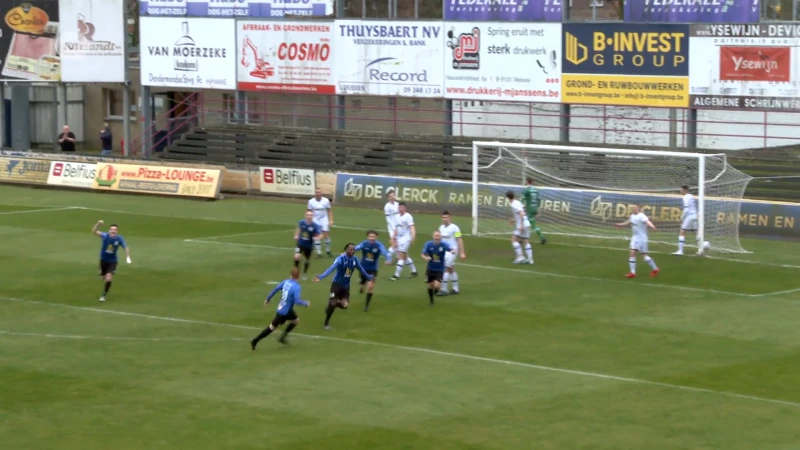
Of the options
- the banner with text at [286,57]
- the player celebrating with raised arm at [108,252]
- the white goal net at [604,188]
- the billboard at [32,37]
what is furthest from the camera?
the billboard at [32,37]

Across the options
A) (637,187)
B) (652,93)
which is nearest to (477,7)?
(652,93)

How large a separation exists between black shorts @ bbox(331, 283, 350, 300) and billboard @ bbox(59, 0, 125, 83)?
32941 millimetres

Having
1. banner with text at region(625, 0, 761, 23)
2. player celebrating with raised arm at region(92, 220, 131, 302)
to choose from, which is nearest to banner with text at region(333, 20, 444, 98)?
banner with text at region(625, 0, 761, 23)

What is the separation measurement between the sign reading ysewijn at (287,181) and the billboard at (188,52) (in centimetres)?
509

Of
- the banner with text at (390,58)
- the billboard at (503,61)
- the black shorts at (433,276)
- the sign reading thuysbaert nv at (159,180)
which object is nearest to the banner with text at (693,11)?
the billboard at (503,61)

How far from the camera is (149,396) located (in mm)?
20016

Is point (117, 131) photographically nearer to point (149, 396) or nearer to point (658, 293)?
point (658, 293)

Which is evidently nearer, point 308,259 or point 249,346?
point 249,346

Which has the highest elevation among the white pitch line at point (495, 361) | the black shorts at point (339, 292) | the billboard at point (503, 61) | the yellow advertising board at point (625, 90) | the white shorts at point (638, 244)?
the billboard at point (503, 61)

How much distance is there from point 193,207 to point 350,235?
9633 mm

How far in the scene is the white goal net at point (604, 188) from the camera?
3588 cm

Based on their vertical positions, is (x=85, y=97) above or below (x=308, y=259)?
above

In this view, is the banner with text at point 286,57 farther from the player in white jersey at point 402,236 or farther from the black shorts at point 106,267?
the black shorts at point 106,267

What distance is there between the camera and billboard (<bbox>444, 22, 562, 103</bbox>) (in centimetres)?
4466
